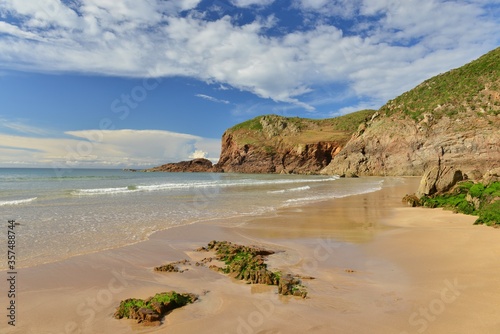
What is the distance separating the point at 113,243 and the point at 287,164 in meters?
90.1

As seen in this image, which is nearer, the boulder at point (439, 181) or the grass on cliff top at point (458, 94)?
the boulder at point (439, 181)

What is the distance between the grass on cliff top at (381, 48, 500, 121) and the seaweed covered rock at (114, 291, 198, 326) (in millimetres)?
56111

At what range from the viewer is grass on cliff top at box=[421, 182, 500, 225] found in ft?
31.4

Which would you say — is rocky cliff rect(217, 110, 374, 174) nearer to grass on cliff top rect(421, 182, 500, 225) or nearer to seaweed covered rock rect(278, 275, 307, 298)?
grass on cliff top rect(421, 182, 500, 225)

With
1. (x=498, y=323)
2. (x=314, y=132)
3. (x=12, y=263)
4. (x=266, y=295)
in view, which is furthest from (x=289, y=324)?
(x=314, y=132)

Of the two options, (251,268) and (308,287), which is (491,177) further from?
(251,268)

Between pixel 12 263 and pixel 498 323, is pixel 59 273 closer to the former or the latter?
pixel 12 263

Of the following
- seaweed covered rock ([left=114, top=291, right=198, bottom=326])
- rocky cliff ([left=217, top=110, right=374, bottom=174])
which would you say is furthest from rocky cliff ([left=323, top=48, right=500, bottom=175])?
seaweed covered rock ([left=114, top=291, right=198, bottom=326])

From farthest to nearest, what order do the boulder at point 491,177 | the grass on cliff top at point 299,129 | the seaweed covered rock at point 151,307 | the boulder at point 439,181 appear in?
the grass on cliff top at point 299,129 → the boulder at point 439,181 → the boulder at point 491,177 → the seaweed covered rock at point 151,307

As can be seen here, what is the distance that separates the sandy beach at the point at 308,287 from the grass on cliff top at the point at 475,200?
0.77m

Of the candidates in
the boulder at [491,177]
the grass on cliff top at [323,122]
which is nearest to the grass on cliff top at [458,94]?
the grass on cliff top at [323,122]

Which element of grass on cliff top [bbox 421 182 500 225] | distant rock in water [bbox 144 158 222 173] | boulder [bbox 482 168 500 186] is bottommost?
grass on cliff top [bbox 421 182 500 225]

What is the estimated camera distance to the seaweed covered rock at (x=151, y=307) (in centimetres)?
391

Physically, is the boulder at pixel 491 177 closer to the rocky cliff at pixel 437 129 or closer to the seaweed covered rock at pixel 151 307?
the seaweed covered rock at pixel 151 307
